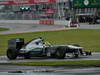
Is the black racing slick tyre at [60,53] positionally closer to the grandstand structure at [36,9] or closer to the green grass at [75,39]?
the green grass at [75,39]

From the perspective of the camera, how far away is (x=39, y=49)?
22.6 meters

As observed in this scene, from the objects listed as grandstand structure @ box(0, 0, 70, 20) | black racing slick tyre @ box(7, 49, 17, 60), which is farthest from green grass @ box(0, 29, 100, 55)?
grandstand structure @ box(0, 0, 70, 20)

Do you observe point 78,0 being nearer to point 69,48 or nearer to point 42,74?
point 69,48

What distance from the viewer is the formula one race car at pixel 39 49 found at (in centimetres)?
2152

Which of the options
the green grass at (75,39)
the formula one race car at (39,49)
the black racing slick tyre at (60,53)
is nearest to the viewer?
the black racing slick tyre at (60,53)

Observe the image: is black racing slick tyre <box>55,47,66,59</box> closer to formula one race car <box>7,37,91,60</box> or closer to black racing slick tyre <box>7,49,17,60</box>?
formula one race car <box>7,37,91,60</box>

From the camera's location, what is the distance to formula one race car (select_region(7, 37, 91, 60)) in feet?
70.6

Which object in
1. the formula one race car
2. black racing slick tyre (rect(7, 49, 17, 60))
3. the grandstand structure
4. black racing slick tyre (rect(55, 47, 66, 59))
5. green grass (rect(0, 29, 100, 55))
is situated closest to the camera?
black racing slick tyre (rect(55, 47, 66, 59))

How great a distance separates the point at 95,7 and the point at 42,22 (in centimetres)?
1388

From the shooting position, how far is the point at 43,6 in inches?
4365

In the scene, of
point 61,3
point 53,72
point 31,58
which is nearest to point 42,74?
point 53,72

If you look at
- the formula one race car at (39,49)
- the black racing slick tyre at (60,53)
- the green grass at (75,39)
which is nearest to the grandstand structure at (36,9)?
the green grass at (75,39)

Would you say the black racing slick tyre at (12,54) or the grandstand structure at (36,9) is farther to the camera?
Answer: the grandstand structure at (36,9)

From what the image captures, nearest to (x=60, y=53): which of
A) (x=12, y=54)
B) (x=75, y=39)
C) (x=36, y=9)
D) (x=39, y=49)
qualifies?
(x=39, y=49)
